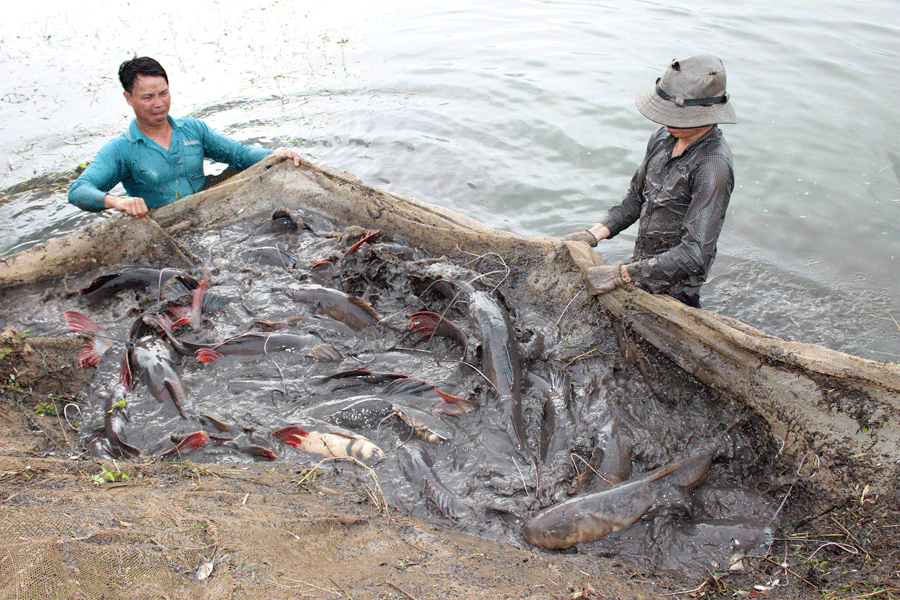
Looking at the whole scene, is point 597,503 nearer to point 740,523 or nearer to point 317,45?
point 740,523

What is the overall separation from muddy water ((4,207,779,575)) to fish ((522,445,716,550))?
2.3 inches

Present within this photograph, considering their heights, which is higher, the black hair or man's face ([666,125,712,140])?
the black hair

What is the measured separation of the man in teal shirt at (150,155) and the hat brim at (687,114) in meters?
3.21

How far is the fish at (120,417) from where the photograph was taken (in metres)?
2.97

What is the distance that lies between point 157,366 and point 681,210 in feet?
11.5

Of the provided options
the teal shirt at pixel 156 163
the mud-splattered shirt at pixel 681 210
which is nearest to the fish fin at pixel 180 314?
the teal shirt at pixel 156 163

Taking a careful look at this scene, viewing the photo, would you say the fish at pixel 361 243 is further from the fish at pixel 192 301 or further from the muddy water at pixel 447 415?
the fish at pixel 192 301

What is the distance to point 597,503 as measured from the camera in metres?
2.57

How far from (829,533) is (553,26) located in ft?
40.8

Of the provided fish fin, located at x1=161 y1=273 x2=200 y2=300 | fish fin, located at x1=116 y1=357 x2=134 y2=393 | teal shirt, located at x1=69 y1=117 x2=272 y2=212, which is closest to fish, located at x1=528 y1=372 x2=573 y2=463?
fish fin, located at x1=116 y1=357 x2=134 y2=393

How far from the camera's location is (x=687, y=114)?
2990 mm

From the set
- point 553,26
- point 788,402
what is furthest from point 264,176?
point 553,26

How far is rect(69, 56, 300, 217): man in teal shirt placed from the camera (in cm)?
412

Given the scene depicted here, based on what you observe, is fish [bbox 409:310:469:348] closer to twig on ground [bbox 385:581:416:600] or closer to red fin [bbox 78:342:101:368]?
twig on ground [bbox 385:581:416:600]
